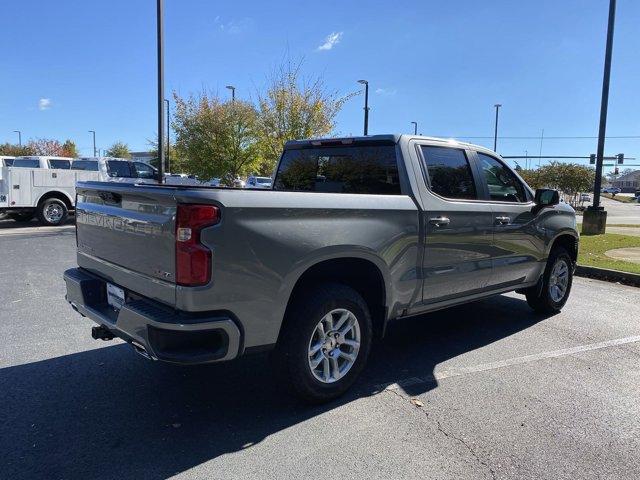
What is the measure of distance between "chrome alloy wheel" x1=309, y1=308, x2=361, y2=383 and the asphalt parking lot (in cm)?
25

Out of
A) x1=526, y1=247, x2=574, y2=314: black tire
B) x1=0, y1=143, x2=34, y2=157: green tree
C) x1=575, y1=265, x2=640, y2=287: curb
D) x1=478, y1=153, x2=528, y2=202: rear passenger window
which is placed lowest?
x1=575, y1=265, x2=640, y2=287: curb

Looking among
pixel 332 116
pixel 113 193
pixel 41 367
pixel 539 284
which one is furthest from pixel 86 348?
pixel 332 116

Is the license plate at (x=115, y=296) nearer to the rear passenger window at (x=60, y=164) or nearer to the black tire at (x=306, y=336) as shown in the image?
the black tire at (x=306, y=336)

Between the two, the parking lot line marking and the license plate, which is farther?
the parking lot line marking

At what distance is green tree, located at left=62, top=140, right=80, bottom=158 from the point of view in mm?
53406

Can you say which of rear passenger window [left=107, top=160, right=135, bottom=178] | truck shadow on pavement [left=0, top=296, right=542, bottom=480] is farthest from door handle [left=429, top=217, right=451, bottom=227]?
rear passenger window [left=107, top=160, right=135, bottom=178]

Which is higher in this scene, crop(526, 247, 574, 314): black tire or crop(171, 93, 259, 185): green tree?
crop(171, 93, 259, 185): green tree

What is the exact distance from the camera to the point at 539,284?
596cm

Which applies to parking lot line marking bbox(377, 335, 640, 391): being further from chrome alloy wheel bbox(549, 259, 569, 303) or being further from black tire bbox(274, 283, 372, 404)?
chrome alloy wheel bbox(549, 259, 569, 303)

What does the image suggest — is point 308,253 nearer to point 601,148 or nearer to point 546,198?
point 546,198

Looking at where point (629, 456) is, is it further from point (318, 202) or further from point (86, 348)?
point (86, 348)

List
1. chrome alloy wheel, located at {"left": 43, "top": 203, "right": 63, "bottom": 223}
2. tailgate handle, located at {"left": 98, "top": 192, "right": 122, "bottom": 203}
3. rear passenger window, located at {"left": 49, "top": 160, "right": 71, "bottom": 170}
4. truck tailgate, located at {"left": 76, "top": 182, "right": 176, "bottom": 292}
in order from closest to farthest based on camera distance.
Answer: truck tailgate, located at {"left": 76, "top": 182, "right": 176, "bottom": 292}
tailgate handle, located at {"left": 98, "top": 192, "right": 122, "bottom": 203}
chrome alloy wheel, located at {"left": 43, "top": 203, "right": 63, "bottom": 223}
rear passenger window, located at {"left": 49, "top": 160, "right": 71, "bottom": 170}

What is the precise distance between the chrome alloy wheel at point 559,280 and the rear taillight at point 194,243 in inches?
181

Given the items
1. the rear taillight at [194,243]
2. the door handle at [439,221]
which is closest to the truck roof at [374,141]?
the door handle at [439,221]
